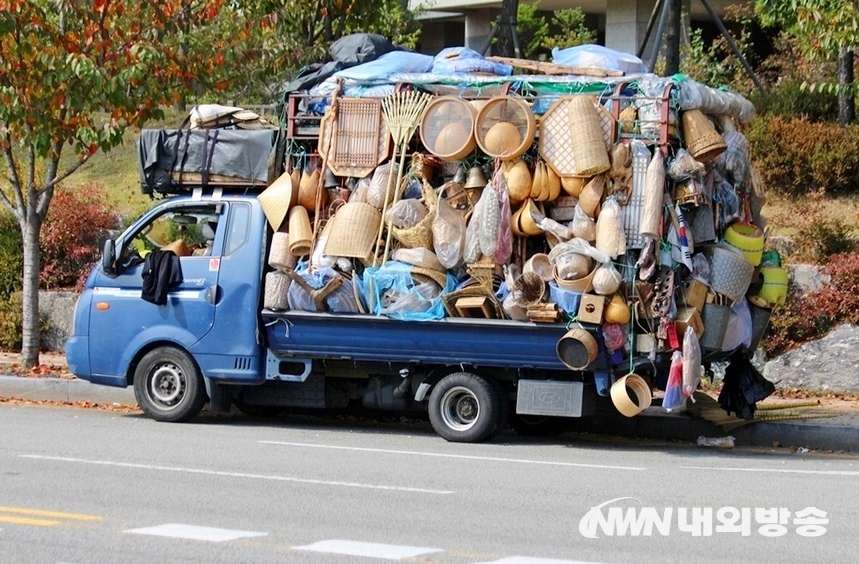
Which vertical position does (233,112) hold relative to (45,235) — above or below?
above

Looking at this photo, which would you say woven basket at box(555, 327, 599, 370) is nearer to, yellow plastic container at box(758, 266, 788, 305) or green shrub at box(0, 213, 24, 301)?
yellow plastic container at box(758, 266, 788, 305)

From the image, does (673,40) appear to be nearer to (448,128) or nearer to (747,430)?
(747,430)

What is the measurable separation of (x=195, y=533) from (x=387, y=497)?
1666 mm

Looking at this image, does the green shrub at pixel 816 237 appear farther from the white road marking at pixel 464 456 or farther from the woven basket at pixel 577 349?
the white road marking at pixel 464 456

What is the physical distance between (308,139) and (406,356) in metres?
2.32

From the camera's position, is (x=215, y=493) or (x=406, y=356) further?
(x=406, y=356)

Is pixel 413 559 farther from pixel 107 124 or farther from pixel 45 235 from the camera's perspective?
pixel 45 235

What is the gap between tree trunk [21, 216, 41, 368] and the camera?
16203 millimetres

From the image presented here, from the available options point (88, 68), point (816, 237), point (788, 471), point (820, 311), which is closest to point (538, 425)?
point (788, 471)

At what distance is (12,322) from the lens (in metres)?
18.8

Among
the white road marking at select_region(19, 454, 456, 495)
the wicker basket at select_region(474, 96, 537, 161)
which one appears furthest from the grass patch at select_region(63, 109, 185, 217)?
the white road marking at select_region(19, 454, 456, 495)

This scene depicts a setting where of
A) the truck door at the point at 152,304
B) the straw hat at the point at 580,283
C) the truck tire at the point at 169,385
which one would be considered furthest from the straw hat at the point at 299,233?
the straw hat at the point at 580,283

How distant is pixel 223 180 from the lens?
1273 centimetres

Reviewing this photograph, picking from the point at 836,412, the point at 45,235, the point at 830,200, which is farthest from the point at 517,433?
the point at 45,235
